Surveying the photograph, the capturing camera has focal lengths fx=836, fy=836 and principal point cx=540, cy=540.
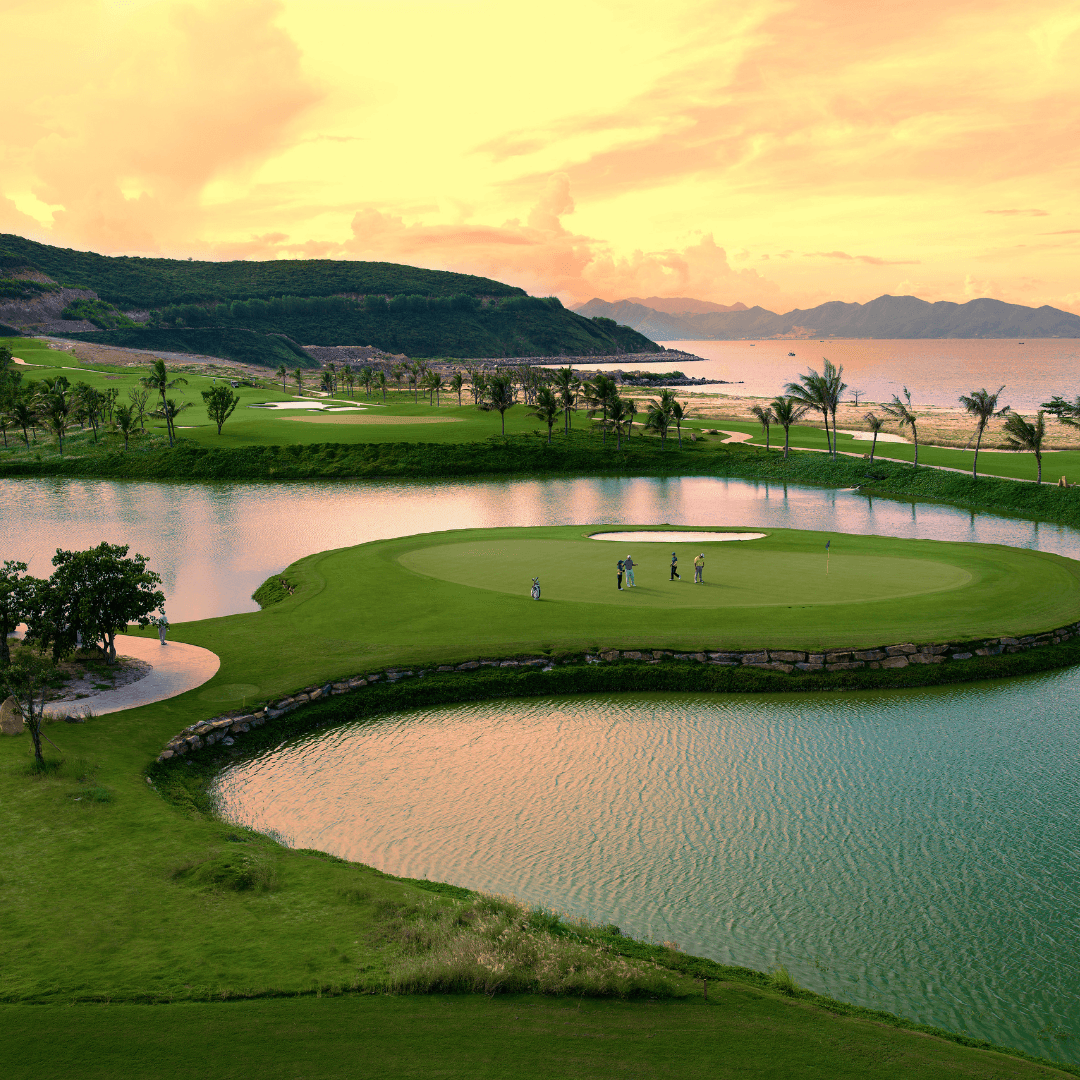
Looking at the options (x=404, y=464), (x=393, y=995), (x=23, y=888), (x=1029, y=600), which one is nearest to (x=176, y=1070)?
(x=393, y=995)

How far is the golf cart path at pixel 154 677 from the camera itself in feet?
81.5

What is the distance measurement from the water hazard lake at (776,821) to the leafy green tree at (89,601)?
6.98 metres

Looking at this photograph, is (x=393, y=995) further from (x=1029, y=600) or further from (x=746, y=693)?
(x=1029, y=600)

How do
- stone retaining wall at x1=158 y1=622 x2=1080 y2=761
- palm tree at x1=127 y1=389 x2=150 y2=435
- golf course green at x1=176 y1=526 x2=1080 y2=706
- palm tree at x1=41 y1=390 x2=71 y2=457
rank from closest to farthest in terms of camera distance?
stone retaining wall at x1=158 y1=622 x2=1080 y2=761 < golf course green at x1=176 y1=526 x2=1080 y2=706 < palm tree at x1=41 y1=390 x2=71 y2=457 < palm tree at x1=127 y1=389 x2=150 y2=435

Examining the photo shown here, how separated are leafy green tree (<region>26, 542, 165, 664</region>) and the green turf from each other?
1560cm

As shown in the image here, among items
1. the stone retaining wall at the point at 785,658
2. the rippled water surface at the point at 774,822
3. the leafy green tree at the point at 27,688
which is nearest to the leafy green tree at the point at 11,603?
the leafy green tree at the point at 27,688

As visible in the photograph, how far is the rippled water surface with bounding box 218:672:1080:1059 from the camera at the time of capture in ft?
49.0

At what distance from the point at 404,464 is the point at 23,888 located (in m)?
77.1

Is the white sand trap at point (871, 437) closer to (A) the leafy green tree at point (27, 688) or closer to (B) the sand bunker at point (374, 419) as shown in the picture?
Answer: (B) the sand bunker at point (374, 419)

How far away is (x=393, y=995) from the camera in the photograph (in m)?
12.4

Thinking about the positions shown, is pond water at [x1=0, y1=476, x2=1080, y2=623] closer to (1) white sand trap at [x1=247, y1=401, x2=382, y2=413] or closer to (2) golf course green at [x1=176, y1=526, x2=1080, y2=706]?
(2) golf course green at [x1=176, y1=526, x2=1080, y2=706]

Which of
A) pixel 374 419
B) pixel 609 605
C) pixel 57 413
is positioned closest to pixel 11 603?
pixel 609 605

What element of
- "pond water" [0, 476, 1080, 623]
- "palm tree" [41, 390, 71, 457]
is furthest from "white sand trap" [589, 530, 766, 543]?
"palm tree" [41, 390, 71, 457]

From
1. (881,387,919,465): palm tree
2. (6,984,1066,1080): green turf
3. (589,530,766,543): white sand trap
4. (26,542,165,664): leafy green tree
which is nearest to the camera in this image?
(6,984,1066,1080): green turf
